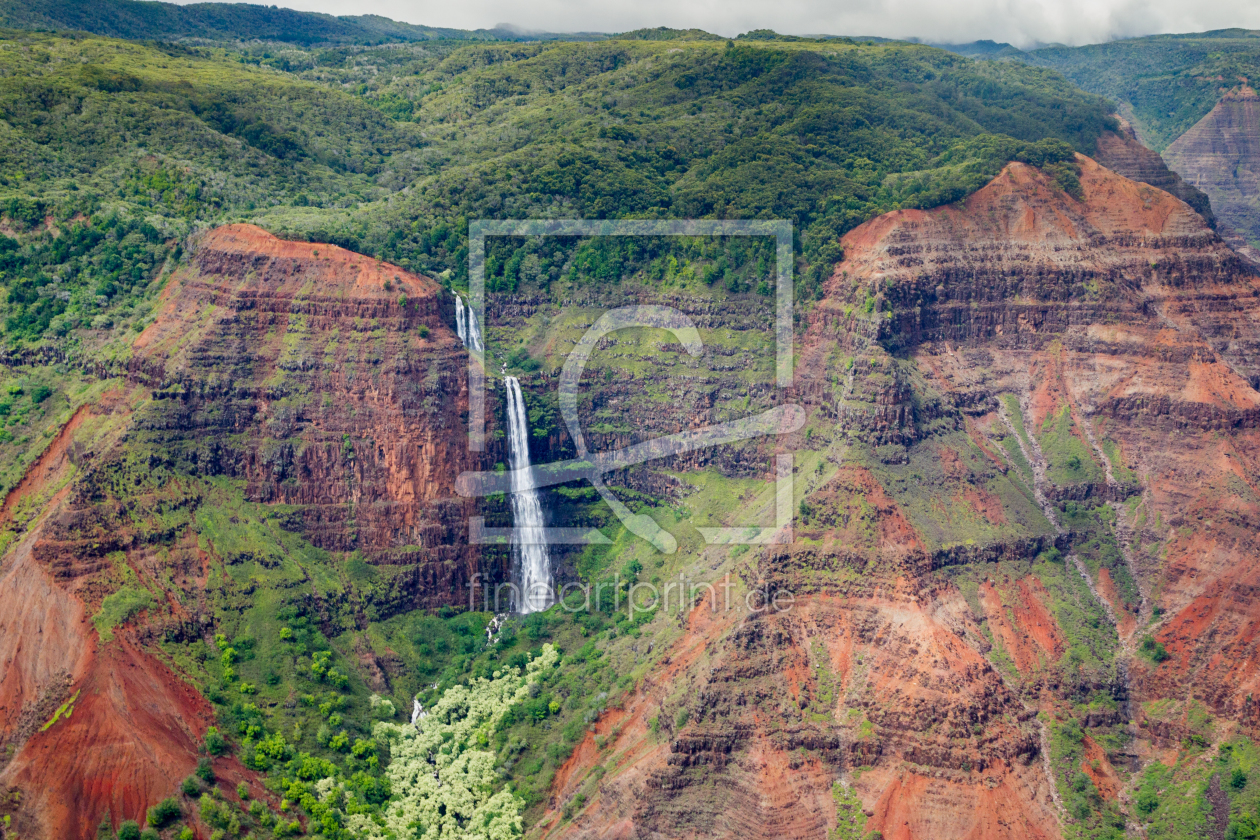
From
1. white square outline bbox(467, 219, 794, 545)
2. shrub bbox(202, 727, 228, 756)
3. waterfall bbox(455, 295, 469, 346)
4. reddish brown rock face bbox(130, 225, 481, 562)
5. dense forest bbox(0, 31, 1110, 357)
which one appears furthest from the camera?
waterfall bbox(455, 295, 469, 346)

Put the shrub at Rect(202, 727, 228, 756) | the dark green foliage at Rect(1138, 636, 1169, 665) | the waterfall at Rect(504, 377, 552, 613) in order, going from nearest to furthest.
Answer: the shrub at Rect(202, 727, 228, 756), the dark green foliage at Rect(1138, 636, 1169, 665), the waterfall at Rect(504, 377, 552, 613)

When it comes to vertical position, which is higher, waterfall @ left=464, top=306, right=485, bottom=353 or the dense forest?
the dense forest

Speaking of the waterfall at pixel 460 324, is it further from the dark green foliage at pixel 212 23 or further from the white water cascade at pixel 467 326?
the dark green foliage at pixel 212 23

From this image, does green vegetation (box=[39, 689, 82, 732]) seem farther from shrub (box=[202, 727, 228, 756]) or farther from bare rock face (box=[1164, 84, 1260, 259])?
bare rock face (box=[1164, 84, 1260, 259])

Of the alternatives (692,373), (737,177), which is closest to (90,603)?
(692,373)

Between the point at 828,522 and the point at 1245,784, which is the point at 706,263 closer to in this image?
the point at 828,522

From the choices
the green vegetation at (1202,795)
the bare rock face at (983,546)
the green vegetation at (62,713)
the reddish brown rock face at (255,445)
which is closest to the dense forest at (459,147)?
the reddish brown rock face at (255,445)

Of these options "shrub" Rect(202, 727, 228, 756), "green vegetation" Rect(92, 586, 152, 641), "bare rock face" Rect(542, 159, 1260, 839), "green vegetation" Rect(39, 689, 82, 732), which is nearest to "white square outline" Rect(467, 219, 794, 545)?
"bare rock face" Rect(542, 159, 1260, 839)
